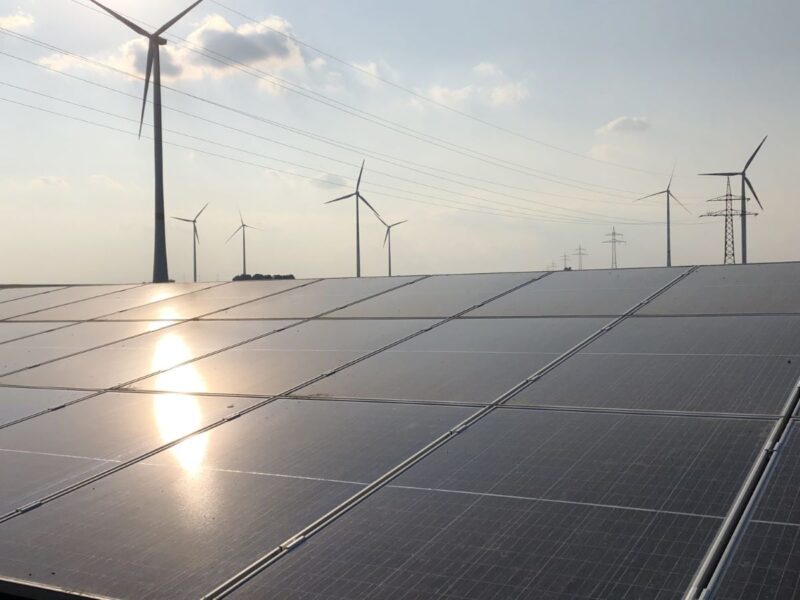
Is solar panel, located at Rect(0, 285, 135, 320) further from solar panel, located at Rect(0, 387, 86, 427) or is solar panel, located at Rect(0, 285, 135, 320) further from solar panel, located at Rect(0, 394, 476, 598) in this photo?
solar panel, located at Rect(0, 394, 476, 598)

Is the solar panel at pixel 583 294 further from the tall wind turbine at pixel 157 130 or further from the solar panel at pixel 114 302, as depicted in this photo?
the tall wind turbine at pixel 157 130

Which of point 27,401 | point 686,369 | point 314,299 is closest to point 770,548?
point 686,369

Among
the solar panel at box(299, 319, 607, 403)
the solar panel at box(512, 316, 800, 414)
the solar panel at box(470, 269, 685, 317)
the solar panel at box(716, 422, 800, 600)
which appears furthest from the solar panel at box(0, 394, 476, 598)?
the solar panel at box(470, 269, 685, 317)

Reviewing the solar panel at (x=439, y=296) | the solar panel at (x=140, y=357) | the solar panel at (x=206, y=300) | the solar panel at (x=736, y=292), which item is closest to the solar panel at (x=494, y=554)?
the solar panel at (x=140, y=357)

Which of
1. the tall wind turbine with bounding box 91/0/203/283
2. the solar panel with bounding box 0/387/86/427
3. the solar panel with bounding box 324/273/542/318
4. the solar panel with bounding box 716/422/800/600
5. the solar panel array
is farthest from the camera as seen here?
the tall wind turbine with bounding box 91/0/203/283

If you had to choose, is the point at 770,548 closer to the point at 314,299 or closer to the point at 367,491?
the point at 367,491

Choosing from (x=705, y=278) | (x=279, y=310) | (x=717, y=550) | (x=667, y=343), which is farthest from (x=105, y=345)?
(x=717, y=550)
